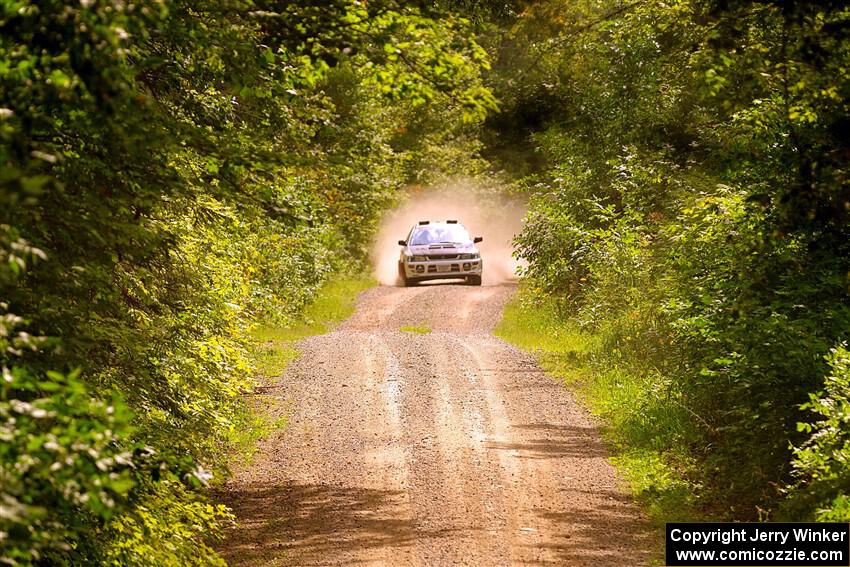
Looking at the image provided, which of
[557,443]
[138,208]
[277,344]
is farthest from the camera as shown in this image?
[277,344]

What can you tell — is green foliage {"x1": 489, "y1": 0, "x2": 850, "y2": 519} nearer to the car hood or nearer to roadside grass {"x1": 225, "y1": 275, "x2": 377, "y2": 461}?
roadside grass {"x1": 225, "y1": 275, "x2": 377, "y2": 461}

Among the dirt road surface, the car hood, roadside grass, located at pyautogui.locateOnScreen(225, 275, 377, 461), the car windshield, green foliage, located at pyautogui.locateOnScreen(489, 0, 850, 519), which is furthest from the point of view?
the car hood

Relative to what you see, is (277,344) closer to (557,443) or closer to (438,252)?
(557,443)

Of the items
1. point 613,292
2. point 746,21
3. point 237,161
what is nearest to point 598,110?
point 613,292

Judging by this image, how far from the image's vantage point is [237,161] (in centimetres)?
687

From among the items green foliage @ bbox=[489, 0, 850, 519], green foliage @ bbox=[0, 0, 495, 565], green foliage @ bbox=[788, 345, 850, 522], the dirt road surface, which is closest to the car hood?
the dirt road surface

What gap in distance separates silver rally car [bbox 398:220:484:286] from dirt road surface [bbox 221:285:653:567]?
12881 millimetres

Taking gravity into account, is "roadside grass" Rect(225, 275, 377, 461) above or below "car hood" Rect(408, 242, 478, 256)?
below

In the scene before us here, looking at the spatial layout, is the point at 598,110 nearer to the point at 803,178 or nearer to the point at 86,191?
the point at 803,178

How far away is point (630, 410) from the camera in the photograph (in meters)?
14.5

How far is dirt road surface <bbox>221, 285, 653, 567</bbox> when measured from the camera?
31.4ft

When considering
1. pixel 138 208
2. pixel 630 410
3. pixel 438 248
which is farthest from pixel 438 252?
pixel 138 208

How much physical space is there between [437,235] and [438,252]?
57cm

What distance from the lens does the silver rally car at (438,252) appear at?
33.3 m
